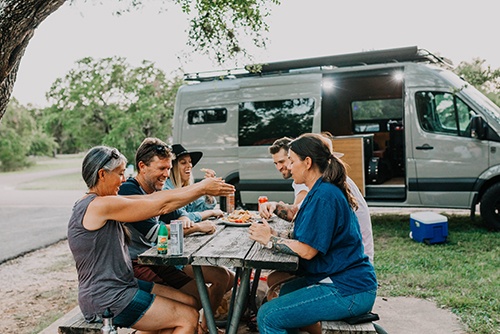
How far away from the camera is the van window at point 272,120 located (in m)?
A: 7.84

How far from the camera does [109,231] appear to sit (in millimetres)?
2385

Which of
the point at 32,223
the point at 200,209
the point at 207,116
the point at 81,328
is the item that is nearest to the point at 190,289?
the point at 81,328

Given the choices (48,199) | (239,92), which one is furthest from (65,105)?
(239,92)

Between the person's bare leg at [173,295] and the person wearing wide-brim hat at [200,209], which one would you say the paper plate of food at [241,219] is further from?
the person's bare leg at [173,295]

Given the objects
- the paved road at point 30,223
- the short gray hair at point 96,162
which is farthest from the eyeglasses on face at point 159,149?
the paved road at point 30,223

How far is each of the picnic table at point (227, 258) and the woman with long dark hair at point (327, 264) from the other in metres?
0.12

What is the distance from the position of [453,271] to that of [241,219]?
2.87m

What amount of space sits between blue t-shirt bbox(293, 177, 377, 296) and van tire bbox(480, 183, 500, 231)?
5.25m

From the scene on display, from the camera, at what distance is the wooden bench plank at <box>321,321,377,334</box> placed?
7.48 ft

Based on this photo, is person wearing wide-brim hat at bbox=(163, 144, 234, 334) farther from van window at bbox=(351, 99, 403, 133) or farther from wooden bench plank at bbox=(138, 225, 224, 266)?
van window at bbox=(351, 99, 403, 133)

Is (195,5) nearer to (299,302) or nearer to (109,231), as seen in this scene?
(109,231)

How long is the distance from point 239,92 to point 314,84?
1.54 meters

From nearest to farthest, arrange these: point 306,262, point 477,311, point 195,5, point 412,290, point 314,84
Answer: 1. point 306,262
2. point 477,311
3. point 412,290
4. point 195,5
5. point 314,84

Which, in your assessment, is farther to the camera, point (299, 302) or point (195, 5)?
point (195, 5)
